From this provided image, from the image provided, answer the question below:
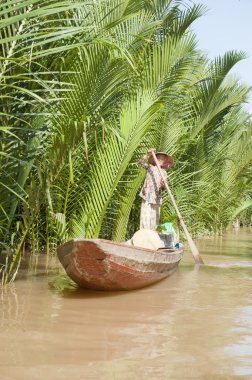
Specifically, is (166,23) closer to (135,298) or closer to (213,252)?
(213,252)

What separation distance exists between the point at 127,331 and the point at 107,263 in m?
1.20

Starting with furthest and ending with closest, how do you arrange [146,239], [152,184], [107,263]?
1. [152,184]
2. [146,239]
3. [107,263]

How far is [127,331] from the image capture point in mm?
4445

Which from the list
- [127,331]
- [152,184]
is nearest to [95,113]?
[152,184]

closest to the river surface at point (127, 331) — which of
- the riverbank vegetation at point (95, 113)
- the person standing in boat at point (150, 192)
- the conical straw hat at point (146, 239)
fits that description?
the conical straw hat at point (146, 239)

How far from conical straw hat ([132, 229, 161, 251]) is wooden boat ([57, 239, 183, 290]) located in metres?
0.39

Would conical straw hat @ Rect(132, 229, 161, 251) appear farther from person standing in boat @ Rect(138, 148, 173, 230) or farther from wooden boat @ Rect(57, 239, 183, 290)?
person standing in boat @ Rect(138, 148, 173, 230)

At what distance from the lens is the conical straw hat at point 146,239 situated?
22.1 feet

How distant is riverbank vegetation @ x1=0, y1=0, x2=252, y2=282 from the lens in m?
5.44

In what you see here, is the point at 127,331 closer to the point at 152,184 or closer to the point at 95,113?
the point at 95,113

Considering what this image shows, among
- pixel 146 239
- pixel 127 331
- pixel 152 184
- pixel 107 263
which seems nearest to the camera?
pixel 127 331

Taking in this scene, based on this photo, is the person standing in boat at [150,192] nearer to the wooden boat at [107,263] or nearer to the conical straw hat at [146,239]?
the conical straw hat at [146,239]

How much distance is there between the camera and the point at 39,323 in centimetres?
459

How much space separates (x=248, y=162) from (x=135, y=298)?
31.0 feet
